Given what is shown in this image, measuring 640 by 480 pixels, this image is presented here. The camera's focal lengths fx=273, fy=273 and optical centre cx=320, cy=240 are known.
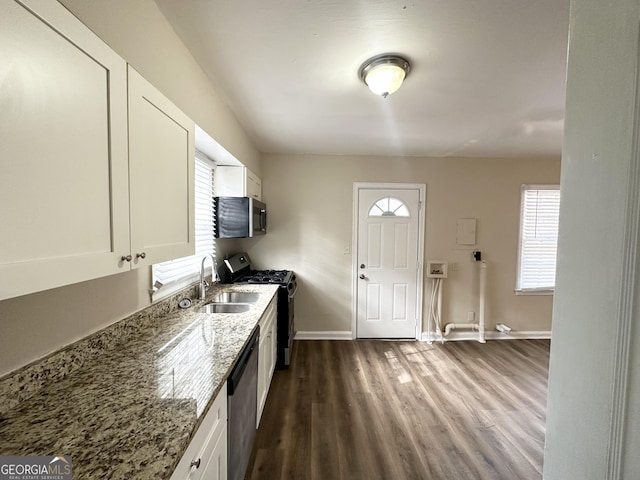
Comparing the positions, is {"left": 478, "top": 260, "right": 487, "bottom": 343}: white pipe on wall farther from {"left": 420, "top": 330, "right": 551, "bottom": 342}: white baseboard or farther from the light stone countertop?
the light stone countertop

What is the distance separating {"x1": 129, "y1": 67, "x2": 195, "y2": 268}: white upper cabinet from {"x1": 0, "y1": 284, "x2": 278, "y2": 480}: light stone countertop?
464 millimetres

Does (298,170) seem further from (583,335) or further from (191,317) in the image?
(583,335)

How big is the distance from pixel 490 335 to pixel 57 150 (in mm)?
4658

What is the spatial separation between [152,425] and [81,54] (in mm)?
1125

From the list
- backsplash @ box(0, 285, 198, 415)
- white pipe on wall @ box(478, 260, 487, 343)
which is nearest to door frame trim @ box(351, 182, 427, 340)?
white pipe on wall @ box(478, 260, 487, 343)

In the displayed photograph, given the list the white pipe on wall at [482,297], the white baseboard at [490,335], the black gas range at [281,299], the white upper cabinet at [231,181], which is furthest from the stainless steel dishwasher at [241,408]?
the white pipe on wall at [482,297]

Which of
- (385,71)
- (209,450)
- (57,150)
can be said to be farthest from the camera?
(385,71)

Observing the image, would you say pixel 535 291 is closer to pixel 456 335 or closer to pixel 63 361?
pixel 456 335

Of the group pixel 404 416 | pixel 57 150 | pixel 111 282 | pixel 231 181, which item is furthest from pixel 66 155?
pixel 404 416

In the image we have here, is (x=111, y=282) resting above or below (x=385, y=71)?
below

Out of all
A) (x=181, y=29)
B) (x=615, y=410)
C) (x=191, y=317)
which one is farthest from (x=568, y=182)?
(x=191, y=317)

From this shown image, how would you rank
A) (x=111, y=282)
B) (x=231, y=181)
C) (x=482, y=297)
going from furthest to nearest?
1. (x=482, y=297)
2. (x=231, y=181)
3. (x=111, y=282)

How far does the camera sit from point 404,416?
2.23m

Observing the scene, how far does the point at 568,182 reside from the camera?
0.56 m
